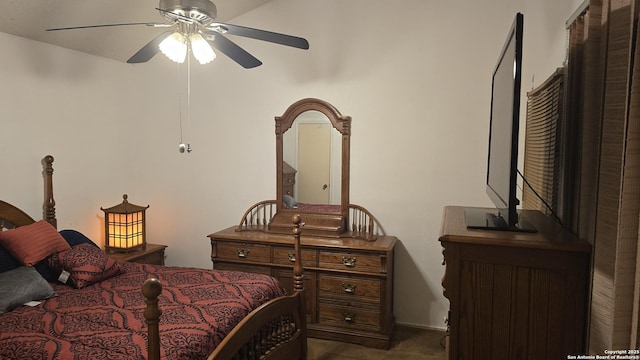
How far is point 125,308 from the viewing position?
225 centimetres

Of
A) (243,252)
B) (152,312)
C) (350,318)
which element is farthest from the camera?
(243,252)

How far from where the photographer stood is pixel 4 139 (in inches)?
120

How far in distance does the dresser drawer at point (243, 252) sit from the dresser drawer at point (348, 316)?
609 millimetres

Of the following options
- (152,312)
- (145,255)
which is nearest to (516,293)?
(152,312)

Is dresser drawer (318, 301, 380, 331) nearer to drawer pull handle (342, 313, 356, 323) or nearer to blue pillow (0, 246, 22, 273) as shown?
drawer pull handle (342, 313, 356, 323)

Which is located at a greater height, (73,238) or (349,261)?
(73,238)

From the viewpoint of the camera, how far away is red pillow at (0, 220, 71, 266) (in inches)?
107

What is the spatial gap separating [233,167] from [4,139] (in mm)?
1740

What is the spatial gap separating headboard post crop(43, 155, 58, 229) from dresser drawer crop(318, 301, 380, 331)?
2248 mm

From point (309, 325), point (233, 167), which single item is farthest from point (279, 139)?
point (309, 325)

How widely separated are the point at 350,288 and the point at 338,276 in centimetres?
13

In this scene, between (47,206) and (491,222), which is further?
(47,206)

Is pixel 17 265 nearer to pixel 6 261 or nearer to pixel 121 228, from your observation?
pixel 6 261

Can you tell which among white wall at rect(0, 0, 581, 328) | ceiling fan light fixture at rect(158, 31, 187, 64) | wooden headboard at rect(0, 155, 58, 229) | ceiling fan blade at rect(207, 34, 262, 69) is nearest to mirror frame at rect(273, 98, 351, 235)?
white wall at rect(0, 0, 581, 328)
